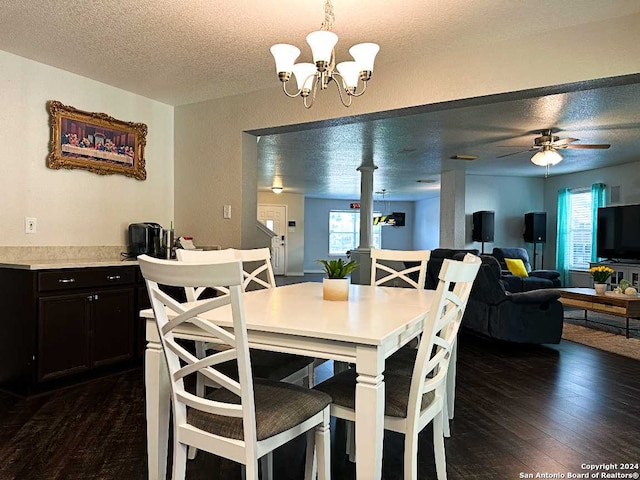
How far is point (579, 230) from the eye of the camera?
8.65 m

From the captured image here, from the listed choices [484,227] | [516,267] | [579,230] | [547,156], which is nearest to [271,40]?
[547,156]

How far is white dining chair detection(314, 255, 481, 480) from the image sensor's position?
158cm

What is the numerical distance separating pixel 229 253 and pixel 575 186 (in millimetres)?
8138

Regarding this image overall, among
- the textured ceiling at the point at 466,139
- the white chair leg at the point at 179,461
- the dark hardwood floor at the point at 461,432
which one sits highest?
the textured ceiling at the point at 466,139

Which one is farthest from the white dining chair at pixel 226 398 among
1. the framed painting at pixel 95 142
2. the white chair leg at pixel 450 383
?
the framed painting at pixel 95 142

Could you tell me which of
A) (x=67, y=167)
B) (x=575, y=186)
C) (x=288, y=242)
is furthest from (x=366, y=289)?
(x=288, y=242)

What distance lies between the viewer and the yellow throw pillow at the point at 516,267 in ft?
25.1

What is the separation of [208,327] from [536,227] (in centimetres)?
874

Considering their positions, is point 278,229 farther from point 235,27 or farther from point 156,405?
point 156,405

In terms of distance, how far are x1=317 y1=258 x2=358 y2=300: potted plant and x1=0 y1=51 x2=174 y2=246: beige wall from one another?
2.47 meters

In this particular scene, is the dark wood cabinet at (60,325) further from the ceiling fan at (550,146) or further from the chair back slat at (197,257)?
the ceiling fan at (550,146)

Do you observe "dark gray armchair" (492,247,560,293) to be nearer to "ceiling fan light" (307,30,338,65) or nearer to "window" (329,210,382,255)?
"ceiling fan light" (307,30,338,65)

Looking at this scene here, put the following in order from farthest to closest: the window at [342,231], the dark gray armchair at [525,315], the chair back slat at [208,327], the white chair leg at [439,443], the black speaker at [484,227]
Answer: the window at [342,231], the black speaker at [484,227], the dark gray armchair at [525,315], the white chair leg at [439,443], the chair back slat at [208,327]

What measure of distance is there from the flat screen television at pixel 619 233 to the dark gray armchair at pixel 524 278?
869 millimetres
